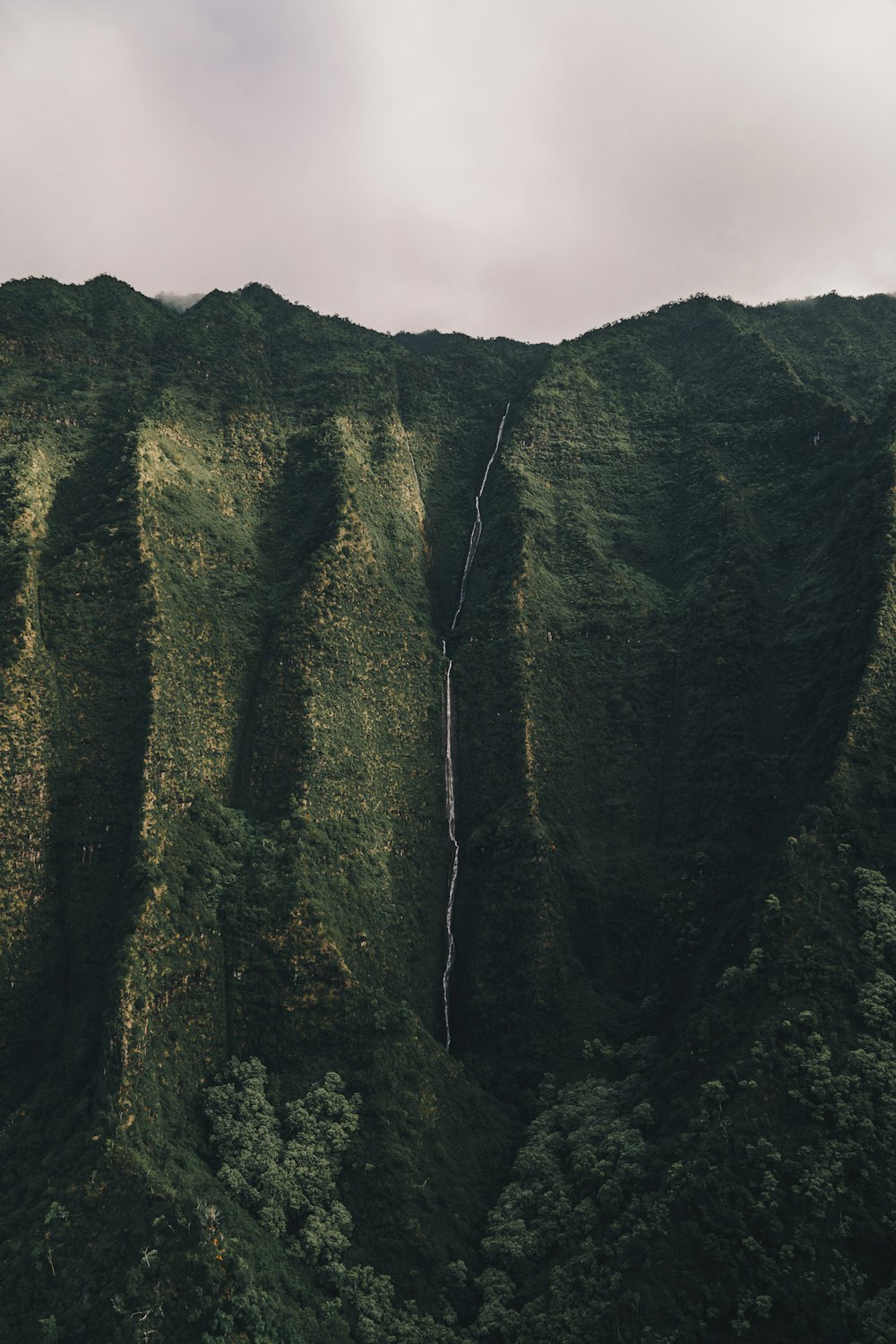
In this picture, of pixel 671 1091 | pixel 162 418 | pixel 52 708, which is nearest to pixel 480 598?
pixel 162 418

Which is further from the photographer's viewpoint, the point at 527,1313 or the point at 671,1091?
the point at 671,1091

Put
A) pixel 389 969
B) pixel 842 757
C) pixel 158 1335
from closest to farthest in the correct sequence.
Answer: pixel 158 1335 → pixel 842 757 → pixel 389 969

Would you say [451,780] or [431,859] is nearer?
[431,859]

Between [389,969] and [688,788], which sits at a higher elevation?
[688,788]

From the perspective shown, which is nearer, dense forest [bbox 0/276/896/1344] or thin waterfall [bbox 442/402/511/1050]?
dense forest [bbox 0/276/896/1344]

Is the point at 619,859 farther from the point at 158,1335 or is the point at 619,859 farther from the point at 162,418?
the point at 162,418

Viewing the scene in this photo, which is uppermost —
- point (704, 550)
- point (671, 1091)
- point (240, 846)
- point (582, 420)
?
point (582, 420)

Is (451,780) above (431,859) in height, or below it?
above

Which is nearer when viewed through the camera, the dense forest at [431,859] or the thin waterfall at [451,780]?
the dense forest at [431,859]
